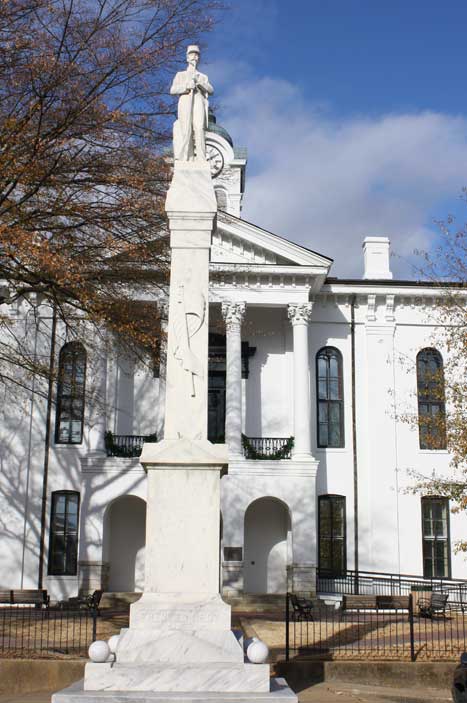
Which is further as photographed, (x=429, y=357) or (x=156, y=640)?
(x=429, y=357)

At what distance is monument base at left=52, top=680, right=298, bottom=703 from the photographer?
8.62 metres

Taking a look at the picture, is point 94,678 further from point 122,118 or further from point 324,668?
point 122,118

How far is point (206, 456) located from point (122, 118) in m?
8.50

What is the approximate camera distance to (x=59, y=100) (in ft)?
49.8

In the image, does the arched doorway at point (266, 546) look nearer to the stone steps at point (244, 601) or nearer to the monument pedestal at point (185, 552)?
the stone steps at point (244, 601)

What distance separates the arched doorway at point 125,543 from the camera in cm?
2972

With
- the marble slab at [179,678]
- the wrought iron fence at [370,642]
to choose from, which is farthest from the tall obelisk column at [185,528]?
the wrought iron fence at [370,642]

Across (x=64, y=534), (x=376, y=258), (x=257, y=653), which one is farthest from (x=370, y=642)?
(x=376, y=258)

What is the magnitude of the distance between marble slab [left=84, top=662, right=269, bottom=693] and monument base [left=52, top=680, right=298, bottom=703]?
74 mm

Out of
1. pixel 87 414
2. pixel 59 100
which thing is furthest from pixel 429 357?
pixel 59 100

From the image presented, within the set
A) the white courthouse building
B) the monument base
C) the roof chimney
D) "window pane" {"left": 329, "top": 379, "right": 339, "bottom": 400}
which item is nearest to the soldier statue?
the monument base

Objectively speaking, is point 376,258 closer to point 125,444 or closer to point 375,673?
point 125,444

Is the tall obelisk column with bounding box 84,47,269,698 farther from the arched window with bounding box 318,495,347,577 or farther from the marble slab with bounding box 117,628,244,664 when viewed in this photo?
the arched window with bounding box 318,495,347,577

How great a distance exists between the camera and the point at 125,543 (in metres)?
30.5
